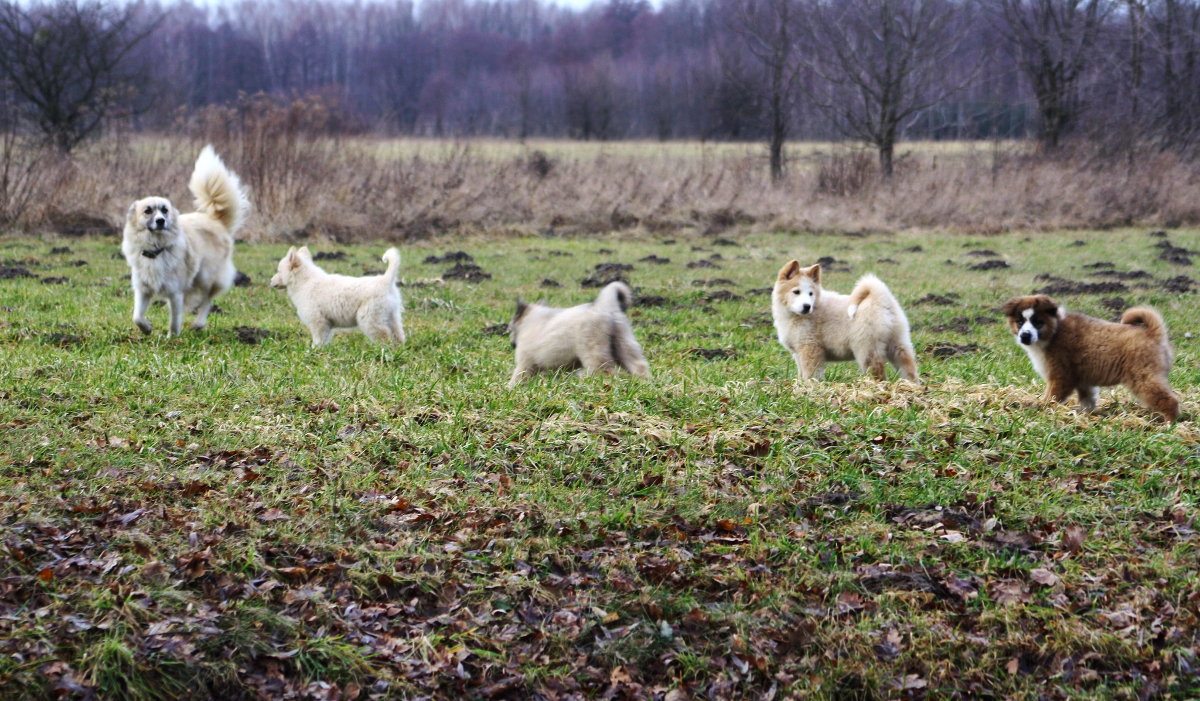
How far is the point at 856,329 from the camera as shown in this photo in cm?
702

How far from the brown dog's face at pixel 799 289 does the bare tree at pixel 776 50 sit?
23207 mm

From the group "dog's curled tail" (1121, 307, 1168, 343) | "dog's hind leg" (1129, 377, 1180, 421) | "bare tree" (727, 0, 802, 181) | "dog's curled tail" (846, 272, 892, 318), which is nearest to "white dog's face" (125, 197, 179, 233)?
"dog's curled tail" (846, 272, 892, 318)

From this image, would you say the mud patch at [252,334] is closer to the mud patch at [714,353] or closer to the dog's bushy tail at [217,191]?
the dog's bushy tail at [217,191]

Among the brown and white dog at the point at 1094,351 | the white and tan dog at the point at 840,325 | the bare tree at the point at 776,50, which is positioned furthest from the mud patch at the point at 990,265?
the bare tree at the point at 776,50

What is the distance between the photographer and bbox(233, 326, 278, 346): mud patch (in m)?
8.53

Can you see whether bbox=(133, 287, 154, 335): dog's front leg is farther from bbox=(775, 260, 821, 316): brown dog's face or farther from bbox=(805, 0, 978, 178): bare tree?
bbox=(805, 0, 978, 178): bare tree

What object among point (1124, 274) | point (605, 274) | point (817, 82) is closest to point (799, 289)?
point (605, 274)

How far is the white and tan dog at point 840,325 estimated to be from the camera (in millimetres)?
6918

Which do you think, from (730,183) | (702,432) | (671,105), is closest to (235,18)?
(671,105)

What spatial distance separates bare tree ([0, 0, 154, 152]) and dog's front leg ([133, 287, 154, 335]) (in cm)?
1650

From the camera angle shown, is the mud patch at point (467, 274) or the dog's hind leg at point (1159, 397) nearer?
the dog's hind leg at point (1159, 397)

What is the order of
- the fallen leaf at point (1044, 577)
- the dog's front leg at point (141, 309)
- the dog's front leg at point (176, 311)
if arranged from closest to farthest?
the fallen leaf at point (1044, 577) → the dog's front leg at point (141, 309) → the dog's front leg at point (176, 311)

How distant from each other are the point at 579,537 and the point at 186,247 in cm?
657

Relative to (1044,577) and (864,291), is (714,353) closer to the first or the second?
(864,291)
